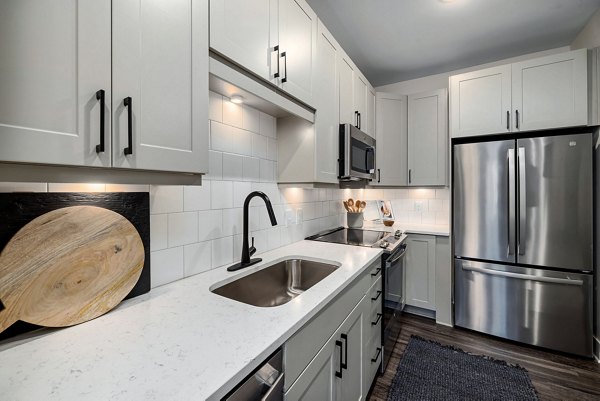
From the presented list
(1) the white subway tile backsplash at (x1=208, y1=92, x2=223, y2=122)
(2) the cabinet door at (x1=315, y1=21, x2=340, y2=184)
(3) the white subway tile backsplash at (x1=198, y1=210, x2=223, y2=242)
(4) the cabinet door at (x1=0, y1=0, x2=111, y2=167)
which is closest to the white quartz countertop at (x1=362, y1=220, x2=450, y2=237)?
(2) the cabinet door at (x1=315, y1=21, x2=340, y2=184)

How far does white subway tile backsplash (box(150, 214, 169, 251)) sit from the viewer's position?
109cm

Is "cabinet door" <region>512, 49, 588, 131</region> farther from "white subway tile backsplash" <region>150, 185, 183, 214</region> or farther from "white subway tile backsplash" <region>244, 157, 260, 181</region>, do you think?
"white subway tile backsplash" <region>150, 185, 183, 214</region>

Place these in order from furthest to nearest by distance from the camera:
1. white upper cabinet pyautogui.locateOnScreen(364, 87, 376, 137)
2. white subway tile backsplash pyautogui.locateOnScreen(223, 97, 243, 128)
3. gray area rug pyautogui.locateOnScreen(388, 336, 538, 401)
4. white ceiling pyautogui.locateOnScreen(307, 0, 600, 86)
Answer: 1. white upper cabinet pyautogui.locateOnScreen(364, 87, 376, 137)
2. white ceiling pyautogui.locateOnScreen(307, 0, 600, 86)
3. gray area rug pyautogui.locateOnScreen(388, 336, 538, 401)
4. white subway tile backsplash pyautogui.locateOnScreen(223, 97, 243, 128)

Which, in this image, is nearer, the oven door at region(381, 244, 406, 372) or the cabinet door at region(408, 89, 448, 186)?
the oven door at region(381, 244, 406, 372)

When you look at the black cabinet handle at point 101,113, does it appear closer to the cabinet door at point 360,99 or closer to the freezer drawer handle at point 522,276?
the cabinet door at point 360,99

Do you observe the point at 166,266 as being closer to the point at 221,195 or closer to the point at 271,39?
the point at 221,195

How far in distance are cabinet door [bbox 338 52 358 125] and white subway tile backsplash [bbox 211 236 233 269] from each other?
1.26 m

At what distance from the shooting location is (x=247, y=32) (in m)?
1.14

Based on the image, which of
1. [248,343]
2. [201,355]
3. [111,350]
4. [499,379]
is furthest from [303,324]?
[499,379]

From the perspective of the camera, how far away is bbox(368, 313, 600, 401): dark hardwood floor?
1.70 m

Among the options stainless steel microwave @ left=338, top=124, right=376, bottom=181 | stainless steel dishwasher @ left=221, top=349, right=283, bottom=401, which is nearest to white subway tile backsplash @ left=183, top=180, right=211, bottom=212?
stainless steel dishwasher @ left=221, top=349, right=283, bottom=401

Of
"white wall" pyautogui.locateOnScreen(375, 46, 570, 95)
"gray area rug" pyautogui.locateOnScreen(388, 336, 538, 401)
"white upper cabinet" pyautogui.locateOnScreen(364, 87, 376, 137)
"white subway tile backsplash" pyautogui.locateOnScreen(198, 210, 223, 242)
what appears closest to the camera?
"white subway tile backsplash" pyautogui.locateOnScreen(198, 210, 223, 242)

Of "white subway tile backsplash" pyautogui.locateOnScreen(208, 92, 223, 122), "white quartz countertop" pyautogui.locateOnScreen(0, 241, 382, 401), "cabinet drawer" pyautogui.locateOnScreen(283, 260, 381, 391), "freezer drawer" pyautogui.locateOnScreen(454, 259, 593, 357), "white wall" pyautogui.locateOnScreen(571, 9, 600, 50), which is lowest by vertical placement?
"freezer drawer" pyautogui.locateOnScreen(454, 259, 593, 357)

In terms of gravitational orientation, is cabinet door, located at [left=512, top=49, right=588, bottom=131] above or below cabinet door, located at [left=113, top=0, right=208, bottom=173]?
above
